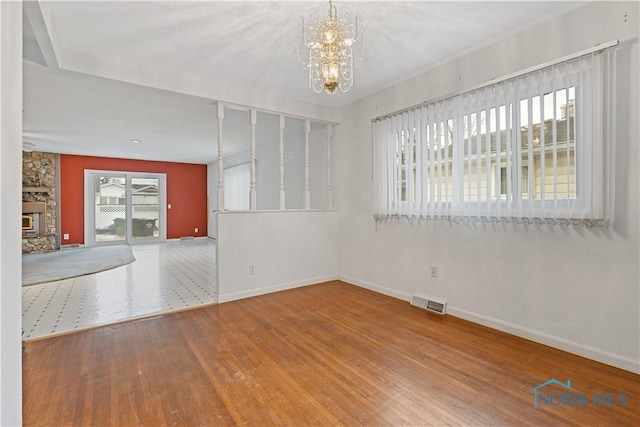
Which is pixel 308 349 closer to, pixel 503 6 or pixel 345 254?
pixel 345 254

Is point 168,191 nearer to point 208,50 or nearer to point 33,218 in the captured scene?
point 33,218

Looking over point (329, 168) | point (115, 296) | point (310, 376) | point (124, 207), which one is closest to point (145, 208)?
point (124, 207)

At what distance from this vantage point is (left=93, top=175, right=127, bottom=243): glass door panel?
851 centimetres

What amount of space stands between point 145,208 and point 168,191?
0.81 meters

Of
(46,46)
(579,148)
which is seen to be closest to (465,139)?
(579,148)

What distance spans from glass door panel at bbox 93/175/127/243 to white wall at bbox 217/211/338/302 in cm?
681

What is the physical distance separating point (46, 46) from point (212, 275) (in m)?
3.48

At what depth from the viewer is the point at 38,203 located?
7418mm

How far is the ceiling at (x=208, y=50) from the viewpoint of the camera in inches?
89.7

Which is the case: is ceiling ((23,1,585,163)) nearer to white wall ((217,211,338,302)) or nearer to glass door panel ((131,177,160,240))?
white wall ((217,211,338,302))

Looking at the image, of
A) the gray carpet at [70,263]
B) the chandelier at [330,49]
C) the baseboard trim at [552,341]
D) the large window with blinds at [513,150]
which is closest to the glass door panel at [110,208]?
the gray carpet at [70,263]

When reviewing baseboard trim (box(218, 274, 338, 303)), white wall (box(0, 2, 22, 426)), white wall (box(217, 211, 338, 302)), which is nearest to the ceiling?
white wall (box(0, 2, 22, 426))

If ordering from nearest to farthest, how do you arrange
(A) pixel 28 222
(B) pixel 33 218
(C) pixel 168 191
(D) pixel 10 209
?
(D) pixel 10 209
(A) pixel 28 222
(B) pixel 33 218
(C) pixel 168 191

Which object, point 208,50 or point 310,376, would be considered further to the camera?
point 208,50
